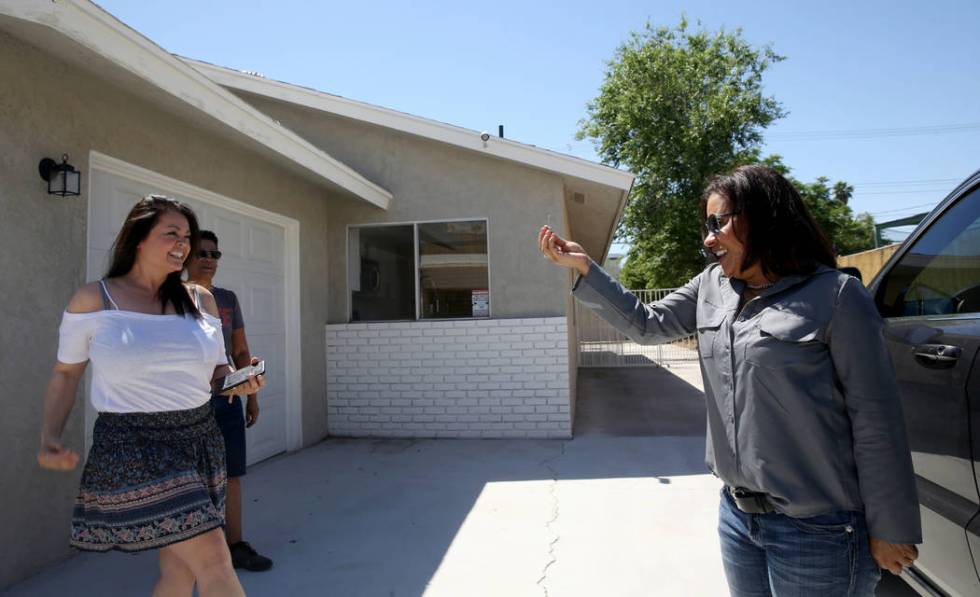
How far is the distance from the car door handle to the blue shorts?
11.1 ft

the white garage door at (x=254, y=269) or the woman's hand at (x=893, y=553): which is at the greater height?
the white garage door at (x=254, y=269)

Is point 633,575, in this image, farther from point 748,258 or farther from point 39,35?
point 39,35

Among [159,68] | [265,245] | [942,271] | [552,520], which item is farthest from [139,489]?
[265,245]

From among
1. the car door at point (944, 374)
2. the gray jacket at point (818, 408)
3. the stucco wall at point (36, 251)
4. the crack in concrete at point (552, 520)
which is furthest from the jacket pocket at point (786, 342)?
the stucco wall at point (36, 251)

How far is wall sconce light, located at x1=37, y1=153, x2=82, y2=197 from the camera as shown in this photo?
11.6ft

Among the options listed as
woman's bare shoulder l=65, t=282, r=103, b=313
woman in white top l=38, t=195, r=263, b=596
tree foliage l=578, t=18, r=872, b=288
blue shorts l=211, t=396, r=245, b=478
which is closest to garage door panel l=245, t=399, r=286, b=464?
blue shorts l=211, t=396, r=245, b=478

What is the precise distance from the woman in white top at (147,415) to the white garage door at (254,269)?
2.47 m

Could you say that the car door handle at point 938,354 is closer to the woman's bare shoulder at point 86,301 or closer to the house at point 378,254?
the woman's bare shoulder at point 86,301

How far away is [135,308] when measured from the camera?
6.83ft

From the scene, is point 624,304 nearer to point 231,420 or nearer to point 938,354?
point 938,354

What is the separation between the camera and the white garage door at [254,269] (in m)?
4.35

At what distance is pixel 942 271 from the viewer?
2.52 metres

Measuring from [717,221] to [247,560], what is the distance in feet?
10.7

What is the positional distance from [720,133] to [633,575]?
788 inches
